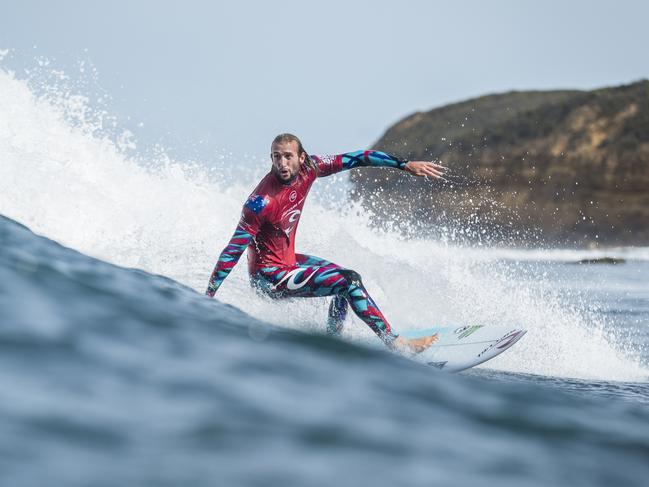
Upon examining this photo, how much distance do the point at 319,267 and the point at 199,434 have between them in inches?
171

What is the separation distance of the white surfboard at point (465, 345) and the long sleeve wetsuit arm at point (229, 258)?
1.55m

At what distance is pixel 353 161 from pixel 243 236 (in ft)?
4.07

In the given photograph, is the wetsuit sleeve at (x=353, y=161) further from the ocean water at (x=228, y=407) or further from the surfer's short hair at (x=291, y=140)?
the ocean water at (x=228, y=407)

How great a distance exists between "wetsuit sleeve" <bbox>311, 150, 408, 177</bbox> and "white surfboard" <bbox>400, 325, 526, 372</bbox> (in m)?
1.45

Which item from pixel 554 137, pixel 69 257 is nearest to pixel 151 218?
pixel 69 257

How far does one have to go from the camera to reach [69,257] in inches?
178

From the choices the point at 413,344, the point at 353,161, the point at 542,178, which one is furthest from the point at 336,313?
the point at 542,178

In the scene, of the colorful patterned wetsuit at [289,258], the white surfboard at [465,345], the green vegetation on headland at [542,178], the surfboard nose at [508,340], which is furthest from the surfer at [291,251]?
the green vegetation on headland at [542,178]

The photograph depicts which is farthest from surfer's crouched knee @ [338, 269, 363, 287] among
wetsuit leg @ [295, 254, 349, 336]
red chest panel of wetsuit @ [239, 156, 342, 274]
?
red chest panel of wetsuit @ [239, 156, 342, 274]

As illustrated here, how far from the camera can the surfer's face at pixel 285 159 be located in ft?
20.3

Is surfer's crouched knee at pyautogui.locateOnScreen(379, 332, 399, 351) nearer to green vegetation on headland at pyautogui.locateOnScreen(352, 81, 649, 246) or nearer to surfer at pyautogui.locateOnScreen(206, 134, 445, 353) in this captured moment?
surfer at pyautogui.locateOnScreen(206, 134, 445, 353)

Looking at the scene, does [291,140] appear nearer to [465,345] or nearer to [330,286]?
[330,286]

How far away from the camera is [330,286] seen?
20.6 ft

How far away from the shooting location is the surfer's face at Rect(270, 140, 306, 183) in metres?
6.20
